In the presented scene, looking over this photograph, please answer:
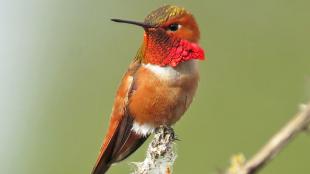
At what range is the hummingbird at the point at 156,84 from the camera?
2.97 meters

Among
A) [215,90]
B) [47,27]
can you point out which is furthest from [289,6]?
[47,27]

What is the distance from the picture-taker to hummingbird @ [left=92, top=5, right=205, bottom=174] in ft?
9.75

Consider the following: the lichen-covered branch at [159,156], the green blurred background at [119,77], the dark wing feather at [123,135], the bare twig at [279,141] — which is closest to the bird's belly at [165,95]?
the dark wing feather at [123,135]

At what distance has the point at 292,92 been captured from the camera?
6.16m

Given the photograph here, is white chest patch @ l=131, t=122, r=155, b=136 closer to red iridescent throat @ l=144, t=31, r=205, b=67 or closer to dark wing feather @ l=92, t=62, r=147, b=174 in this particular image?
dark wing feather @ l=92, t=62, r=147, b=174

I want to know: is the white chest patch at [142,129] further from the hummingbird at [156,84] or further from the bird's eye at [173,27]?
the bird's eye at [173,27]

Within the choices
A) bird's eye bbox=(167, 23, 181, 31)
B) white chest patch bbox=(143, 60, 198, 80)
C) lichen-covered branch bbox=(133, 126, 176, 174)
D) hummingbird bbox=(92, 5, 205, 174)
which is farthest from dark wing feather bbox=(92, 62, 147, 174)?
lichen-covered branch bbox=(133, 126, 176, 174)

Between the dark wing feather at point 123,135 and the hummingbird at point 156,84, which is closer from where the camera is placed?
the hummingbird at point 156,84

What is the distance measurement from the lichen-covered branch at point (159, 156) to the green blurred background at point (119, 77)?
234 cm

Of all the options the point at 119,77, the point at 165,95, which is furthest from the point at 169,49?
the point at 119,77

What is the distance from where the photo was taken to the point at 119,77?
8188mm

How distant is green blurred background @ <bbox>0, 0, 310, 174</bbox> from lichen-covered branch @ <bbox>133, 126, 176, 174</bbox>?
2.34 metres

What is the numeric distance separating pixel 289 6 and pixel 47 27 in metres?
4.72

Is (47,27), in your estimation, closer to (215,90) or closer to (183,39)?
(215,90)
